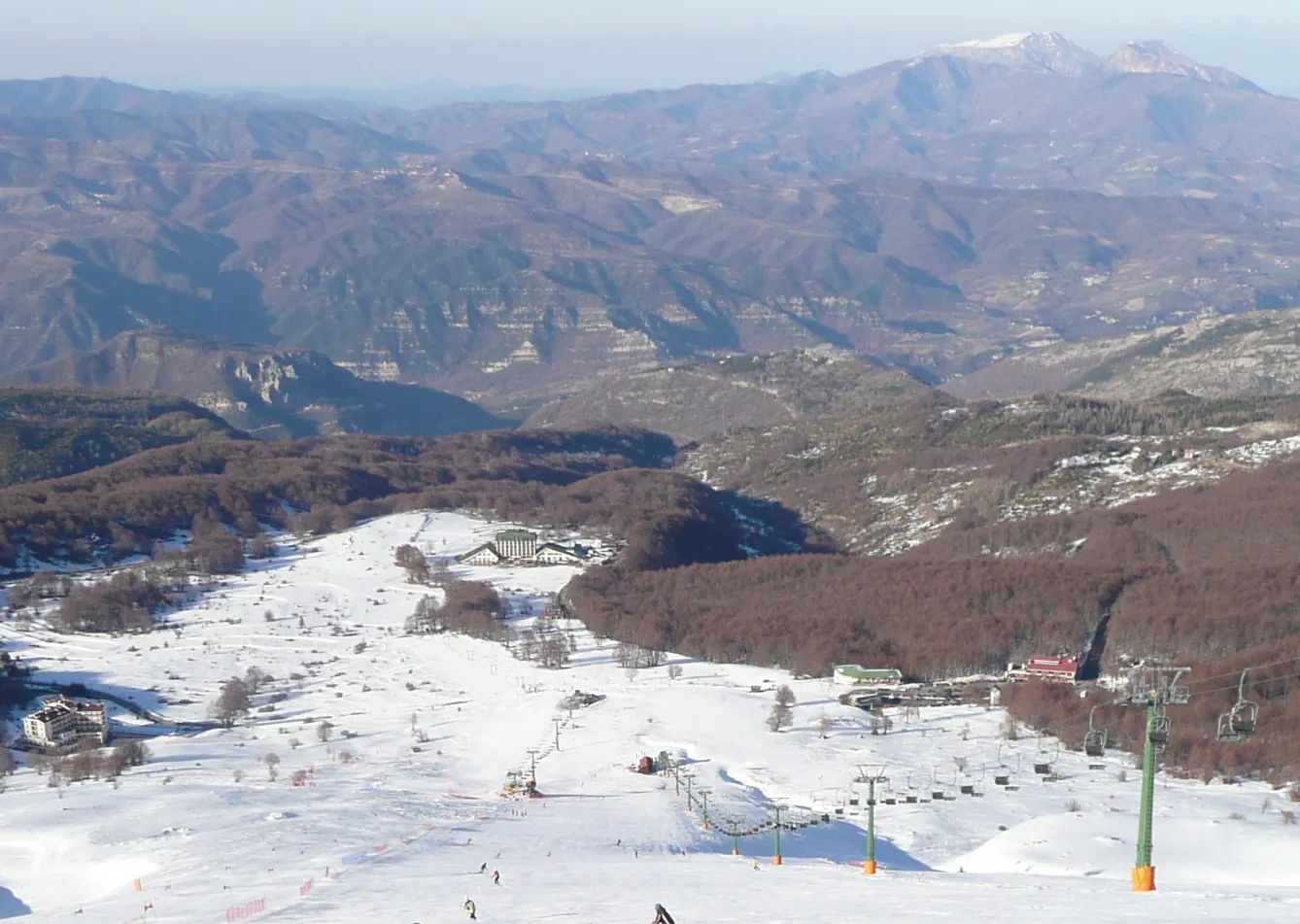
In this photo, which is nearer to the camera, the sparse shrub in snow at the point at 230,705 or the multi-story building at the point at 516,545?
the sparse shrub in snow at the point at 230,705

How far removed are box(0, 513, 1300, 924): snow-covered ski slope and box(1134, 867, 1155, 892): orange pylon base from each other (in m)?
0.56

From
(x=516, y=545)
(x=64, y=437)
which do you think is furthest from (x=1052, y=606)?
(x=64, y=437)

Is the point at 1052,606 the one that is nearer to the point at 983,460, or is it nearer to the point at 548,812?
the point at 548,812

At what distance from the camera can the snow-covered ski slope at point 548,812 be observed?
38.8m

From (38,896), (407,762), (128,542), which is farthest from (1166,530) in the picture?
(38,896)

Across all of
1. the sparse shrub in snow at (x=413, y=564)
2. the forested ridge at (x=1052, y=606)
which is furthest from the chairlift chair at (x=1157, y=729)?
the sparse shrub in snow at (x=413, y=564)

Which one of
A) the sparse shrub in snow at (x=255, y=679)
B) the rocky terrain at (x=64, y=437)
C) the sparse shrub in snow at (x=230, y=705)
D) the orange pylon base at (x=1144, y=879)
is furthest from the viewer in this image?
the rocky terrain at (x=64, y=437)

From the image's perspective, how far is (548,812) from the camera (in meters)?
54.3

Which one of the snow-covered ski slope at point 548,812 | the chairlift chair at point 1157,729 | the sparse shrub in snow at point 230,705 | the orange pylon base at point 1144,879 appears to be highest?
the chairlift chair at point 1157,729

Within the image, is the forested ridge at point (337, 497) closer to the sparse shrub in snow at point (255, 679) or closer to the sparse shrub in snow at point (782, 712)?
the sparse shrub in snow at point (255, 679)

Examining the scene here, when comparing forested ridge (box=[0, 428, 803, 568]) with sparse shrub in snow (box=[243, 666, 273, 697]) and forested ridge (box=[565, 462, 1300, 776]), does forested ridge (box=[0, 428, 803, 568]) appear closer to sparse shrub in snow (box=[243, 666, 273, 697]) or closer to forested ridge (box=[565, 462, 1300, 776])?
forested ridge (box=[565, 462, 1300, 776])

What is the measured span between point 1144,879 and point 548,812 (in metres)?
23.3

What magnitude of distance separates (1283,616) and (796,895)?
48.2m

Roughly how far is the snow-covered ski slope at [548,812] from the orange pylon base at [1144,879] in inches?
22.0
